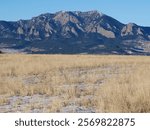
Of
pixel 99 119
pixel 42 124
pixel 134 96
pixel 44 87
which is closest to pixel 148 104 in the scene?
pixel 134 96

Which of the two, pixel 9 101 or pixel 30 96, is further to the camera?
pixel 30 96

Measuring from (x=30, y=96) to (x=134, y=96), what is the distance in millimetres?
4229

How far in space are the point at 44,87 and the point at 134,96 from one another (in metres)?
5.56

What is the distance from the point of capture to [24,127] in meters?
8.47

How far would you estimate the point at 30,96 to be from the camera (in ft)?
52.3

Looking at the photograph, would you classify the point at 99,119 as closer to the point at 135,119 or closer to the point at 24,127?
the point at 135,119

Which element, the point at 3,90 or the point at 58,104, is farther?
the point at 3,90

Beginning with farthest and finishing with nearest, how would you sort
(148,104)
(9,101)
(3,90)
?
1. (3,90)
2. (9,101)
3. (148,104)

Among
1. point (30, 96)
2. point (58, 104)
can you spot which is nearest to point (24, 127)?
point (58, 104)

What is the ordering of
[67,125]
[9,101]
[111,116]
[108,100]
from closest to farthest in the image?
[67,125] → [111,116] → [108,100] → [9,101]

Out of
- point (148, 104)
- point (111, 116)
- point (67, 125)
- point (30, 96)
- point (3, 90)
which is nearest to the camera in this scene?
point (67, 125)

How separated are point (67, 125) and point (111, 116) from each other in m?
1.14

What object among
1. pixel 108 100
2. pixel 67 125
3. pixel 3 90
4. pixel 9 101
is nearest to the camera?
pixel 67 125

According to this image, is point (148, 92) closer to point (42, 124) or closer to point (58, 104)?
point (58, 104)
